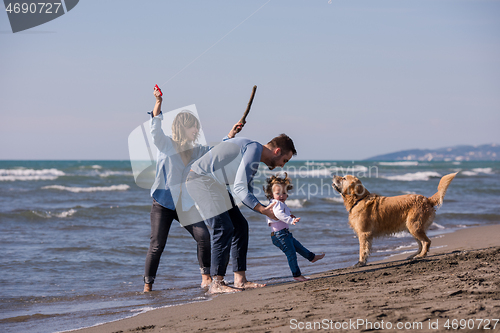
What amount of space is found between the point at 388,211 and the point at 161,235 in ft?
11.0

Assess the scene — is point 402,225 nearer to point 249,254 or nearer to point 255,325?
point 249,254

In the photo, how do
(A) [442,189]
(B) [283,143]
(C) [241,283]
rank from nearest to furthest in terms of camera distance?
(B) [283,143], (C) [241,283], (A) [442,189]

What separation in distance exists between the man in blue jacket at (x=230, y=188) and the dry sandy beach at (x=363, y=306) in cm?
44

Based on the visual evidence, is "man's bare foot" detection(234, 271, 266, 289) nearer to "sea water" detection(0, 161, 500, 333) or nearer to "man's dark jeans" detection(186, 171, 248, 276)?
"man's dark jeans" detection(186, 171, 248, 276)

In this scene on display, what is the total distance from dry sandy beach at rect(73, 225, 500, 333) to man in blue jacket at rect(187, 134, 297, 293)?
1.44 ft

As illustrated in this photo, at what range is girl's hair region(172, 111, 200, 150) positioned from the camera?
4.73 metres

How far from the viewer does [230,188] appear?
15.0 feet

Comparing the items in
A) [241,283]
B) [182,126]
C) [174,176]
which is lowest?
[241,283]

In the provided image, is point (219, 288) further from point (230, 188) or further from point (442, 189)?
point (442, 189)

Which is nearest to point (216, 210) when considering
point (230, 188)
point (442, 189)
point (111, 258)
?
point (230, 188)

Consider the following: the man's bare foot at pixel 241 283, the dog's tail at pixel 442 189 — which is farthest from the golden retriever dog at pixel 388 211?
the man's bare foot at pixel 241 283

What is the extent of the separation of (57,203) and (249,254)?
1084 centimetres

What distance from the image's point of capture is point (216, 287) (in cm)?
471

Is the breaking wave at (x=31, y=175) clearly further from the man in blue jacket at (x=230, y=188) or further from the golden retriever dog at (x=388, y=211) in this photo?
the man in blue jacket at (x=230, y=188)
